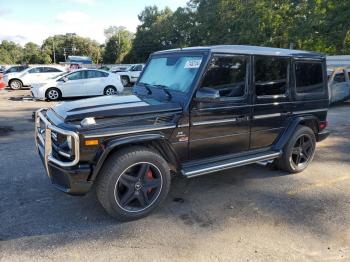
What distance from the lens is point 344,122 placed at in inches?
413

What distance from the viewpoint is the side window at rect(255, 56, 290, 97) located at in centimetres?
477

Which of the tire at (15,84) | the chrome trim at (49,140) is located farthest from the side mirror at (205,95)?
the tire at (15,84)

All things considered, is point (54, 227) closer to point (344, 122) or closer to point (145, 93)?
point (145, 93)

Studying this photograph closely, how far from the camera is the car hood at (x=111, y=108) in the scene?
12.1 ft

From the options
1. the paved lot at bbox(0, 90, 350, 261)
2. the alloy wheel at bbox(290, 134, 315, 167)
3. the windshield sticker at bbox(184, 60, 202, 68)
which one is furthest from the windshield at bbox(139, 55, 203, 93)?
the alloy wheel at bbox(290, 134, 315, 167)

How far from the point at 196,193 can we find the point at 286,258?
171cm

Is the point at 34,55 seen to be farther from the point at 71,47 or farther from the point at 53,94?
the point at 53,94

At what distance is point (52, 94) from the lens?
596 inches

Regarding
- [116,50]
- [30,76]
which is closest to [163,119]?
[30,76]

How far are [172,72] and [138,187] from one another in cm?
165

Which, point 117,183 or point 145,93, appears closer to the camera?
point 117,183

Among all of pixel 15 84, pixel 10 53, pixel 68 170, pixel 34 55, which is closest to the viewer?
pixel 68 170

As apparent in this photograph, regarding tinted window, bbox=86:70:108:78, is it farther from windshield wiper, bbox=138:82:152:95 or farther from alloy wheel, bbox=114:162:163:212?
alloy wheel, bbox=114:162:163:212

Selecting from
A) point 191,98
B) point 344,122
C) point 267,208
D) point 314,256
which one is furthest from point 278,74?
point 344,122
